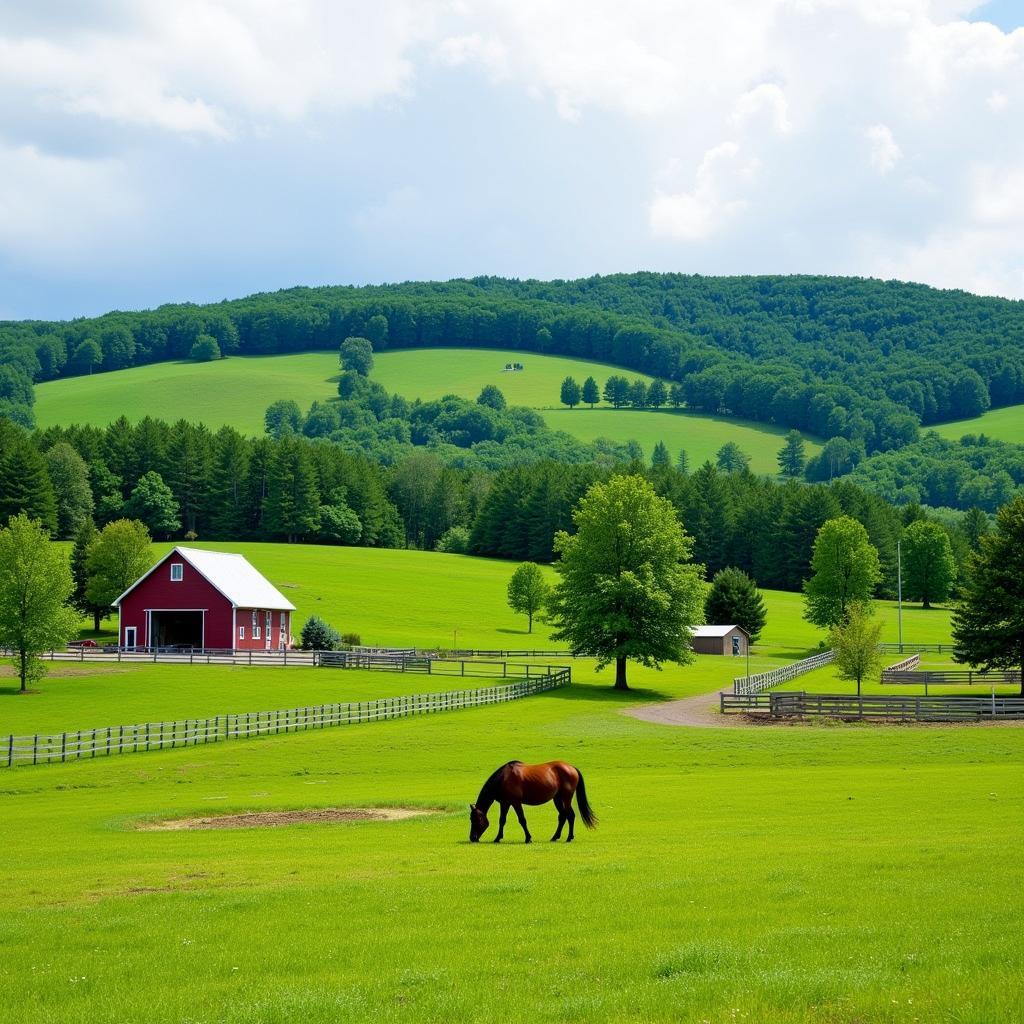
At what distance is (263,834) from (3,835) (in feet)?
17.6

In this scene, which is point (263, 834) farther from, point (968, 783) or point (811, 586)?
point (811, 586)

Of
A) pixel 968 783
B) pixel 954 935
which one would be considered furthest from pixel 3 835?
pixel 968 783

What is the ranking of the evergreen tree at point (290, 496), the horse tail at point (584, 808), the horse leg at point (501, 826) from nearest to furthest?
the horse leg at point (501, 826) → the horse tail at point (584, 808) → the evergreen tree at point (290, 496)

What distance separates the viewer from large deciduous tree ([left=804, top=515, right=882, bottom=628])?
96438mm

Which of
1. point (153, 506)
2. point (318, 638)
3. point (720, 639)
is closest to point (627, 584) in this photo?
point (318, 638)

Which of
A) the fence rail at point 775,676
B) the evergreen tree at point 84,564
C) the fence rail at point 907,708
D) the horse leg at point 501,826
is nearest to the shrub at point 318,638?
the evergreen tree at point 84,564

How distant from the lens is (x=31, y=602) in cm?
5550

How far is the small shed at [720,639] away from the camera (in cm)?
9044

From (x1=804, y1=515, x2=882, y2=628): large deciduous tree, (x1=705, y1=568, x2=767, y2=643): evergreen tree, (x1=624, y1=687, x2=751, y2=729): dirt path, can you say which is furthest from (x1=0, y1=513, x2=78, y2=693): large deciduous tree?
(x1=804, y1=515, x2=882, y2=628): large deciduous tree

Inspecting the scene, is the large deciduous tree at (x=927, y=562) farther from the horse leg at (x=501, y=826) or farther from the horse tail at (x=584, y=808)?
the horse leg at (x=501, y=826)

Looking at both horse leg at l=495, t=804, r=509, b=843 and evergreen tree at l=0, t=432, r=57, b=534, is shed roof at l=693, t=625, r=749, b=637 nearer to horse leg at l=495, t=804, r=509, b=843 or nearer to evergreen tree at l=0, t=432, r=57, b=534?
evergreen tree at l=0, t=432, r=57, b=534

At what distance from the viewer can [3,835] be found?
75.3ft

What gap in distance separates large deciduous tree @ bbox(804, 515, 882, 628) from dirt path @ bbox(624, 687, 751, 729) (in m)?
39.7

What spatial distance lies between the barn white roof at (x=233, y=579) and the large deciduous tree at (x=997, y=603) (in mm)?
44073
